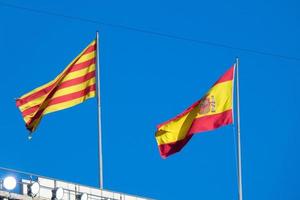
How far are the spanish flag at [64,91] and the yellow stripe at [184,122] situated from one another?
639 cm

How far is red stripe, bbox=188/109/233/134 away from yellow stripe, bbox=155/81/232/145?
0.72 ft

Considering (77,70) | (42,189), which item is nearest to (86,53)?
(77,70)

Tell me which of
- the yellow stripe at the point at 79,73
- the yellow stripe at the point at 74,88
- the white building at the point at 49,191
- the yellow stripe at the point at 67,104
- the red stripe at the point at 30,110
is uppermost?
the yellow stripe at the point at 79,73

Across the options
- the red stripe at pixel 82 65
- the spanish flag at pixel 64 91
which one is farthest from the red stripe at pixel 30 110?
the red stripe at pixel 82 65

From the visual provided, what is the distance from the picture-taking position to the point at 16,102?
91.2m

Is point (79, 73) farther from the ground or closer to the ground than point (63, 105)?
farther from the ground

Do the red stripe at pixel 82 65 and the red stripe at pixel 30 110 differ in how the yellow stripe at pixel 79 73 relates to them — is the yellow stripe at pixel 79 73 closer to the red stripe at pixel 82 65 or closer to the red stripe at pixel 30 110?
the red stripe at pixel 82 65

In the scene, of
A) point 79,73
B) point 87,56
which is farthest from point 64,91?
point 87,56

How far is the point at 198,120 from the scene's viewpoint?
8719 cm

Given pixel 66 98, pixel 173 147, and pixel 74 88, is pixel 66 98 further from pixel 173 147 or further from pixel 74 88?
pixel 173 147

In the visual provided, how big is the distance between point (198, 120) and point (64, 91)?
8181 mm

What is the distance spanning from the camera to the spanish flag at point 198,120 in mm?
86812

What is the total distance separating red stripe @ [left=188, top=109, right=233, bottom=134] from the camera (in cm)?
8662

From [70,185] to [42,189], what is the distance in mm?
2042
